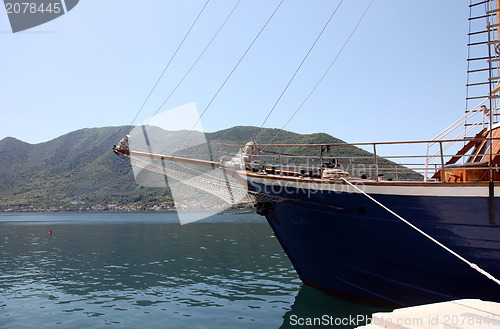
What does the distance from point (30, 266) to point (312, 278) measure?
63.2 ft

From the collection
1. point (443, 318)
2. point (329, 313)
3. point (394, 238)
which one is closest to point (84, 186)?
point (329, 313)

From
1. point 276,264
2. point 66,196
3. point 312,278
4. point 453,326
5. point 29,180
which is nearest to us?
point 453,326

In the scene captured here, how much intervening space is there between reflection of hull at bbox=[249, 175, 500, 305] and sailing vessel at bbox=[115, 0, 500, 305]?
0.07 feet

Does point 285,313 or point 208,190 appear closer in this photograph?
point 285,313

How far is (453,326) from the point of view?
13.6 feet

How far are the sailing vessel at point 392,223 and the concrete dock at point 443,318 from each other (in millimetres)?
2272

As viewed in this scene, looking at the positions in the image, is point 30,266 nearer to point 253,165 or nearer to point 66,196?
point 253,165

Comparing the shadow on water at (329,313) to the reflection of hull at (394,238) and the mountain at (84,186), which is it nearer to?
the reflection of hull at (394,238)

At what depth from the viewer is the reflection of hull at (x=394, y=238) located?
7.80 metres

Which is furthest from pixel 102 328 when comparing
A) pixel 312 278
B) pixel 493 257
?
pixel 493 257

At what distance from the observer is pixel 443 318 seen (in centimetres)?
459

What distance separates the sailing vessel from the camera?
780cm

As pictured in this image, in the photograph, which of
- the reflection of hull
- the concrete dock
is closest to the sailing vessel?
the reflection of hull

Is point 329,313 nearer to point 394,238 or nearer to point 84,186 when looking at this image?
point 394,238
